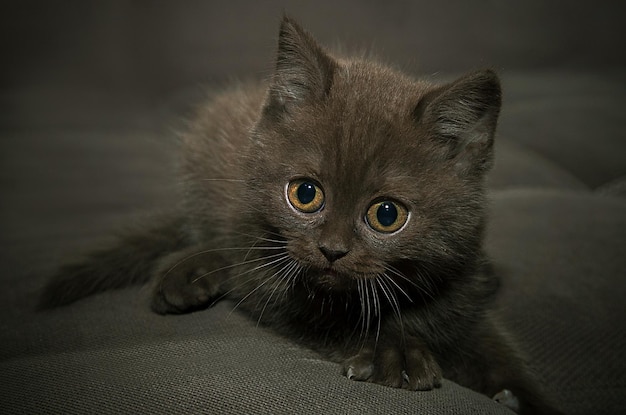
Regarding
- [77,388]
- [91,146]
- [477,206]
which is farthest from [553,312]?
[91,146]

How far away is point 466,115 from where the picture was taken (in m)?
1.06

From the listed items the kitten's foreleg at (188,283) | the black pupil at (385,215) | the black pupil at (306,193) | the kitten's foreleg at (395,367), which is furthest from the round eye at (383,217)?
the kitten's foreleg at (188,283)

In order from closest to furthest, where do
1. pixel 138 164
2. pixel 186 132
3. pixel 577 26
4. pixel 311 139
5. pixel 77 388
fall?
pixel 77 388 < pixel 311 139 < pixel 186 132 < pixel 577 26 < pixel 138 164

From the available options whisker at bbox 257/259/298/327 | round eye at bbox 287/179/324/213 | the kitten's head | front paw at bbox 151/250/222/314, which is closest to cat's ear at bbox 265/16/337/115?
the kitten's head

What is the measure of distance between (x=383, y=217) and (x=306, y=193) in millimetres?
139

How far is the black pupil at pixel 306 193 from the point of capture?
104 centimetres

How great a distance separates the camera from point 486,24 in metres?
2.09

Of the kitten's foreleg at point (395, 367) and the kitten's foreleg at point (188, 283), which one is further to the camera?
the kitten's foreleg at point (188, 283)

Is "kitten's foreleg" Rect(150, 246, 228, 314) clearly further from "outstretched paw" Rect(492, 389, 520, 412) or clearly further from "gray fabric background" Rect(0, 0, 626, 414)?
"outstretched paw" Rect(492, 389, 520, 412)

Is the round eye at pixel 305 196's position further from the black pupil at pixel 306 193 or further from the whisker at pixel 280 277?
the whisker at pixel 280 277

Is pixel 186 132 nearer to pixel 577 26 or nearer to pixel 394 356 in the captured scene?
pixel 394 356

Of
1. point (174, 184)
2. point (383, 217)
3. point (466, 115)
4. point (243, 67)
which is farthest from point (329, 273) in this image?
point (243, 67)

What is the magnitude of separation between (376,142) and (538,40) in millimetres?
1320

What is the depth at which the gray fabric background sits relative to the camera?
968 millimetres
